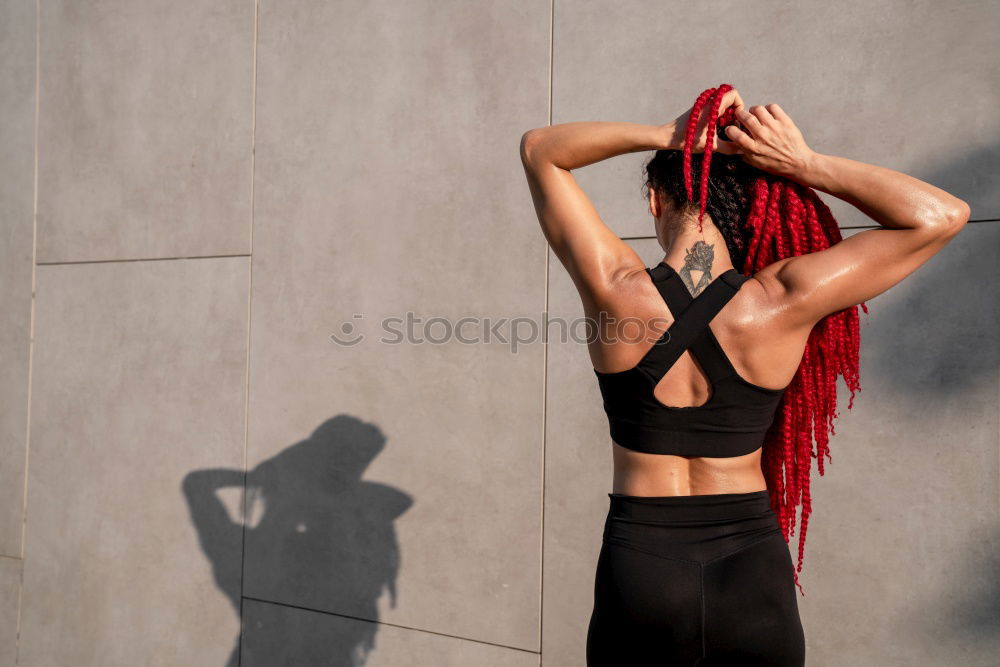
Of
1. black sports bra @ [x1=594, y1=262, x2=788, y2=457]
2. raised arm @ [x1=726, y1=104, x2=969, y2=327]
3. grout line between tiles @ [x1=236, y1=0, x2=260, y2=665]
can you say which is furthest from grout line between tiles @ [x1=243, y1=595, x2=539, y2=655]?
raised arm @ [x1=726, y1=104, x2=969, y2=327]

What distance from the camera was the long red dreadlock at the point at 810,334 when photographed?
161 cm

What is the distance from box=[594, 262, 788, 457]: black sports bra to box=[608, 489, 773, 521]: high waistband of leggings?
92 mm

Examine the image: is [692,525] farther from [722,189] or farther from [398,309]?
[398,309]

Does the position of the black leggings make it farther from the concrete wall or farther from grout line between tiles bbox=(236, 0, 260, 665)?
grout line between tiles bbox=(236, 0, 260, 665)

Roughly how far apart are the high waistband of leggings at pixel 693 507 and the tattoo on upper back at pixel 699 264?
1.41 feet

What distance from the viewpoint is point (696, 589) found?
5.14 ft

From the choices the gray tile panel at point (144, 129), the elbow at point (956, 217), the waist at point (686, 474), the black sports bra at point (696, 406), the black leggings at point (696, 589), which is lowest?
the black leggings at point (696, 589)

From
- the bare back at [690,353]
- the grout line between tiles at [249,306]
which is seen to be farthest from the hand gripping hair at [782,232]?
the grout line between tiles at [249,306]

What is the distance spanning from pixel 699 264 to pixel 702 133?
0.27 metres

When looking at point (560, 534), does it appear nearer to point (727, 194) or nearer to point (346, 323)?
point (346, 323)

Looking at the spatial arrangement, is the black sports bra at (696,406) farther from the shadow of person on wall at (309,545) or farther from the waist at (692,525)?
the shadow of person on wall at (309,545)

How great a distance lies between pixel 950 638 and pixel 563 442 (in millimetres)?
1347

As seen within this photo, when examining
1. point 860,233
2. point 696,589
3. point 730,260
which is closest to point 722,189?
point 730,260

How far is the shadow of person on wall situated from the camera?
126 inches
